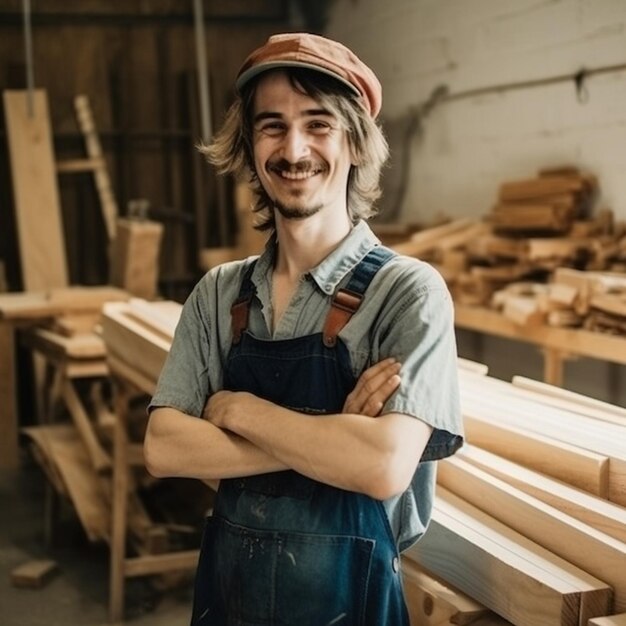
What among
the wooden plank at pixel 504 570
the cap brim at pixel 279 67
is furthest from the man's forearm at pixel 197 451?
the cap brim at pixel 279 67

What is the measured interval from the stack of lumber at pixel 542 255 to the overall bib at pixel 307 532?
7.97 ft

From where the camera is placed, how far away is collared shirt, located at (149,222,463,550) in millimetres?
1918

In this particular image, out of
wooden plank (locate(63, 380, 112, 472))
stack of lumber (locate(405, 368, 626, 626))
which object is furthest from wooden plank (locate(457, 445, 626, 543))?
wooden plank (locate(63, 380, 112, 472))

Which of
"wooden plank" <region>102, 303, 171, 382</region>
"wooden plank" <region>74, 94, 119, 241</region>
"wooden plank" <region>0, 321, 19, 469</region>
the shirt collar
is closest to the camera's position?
the shirt collar

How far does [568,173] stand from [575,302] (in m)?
1.04

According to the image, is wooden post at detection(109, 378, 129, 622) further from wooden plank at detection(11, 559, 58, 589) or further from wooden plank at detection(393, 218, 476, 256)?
wooden plank at detection(393, 218, 476, 256)

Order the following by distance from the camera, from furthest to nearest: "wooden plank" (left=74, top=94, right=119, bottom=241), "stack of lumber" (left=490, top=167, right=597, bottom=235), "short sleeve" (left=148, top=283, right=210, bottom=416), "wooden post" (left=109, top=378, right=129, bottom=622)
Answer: "wooden plank" (left=74, top=94, right=119, bottom=241) → "stack of lumber" (left=490, top=167, right=597, bottom=235) → "wooden post" (left=109, top=378, right=129, bottom=622) → "short sleeve" (left=148, top=283, right=210, bottom=416)

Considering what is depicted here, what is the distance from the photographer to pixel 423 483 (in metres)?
2.13

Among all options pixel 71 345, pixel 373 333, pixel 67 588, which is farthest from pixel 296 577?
pixel 71 345

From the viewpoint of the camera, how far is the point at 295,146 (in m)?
2.05

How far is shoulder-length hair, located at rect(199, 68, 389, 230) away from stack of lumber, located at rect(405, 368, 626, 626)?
706 millimetres

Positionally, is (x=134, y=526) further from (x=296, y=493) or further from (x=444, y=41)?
(x=444, y=41)

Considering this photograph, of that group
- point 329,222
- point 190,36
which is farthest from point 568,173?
point 190,36

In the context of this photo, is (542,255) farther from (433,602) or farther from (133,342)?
(433,602)
